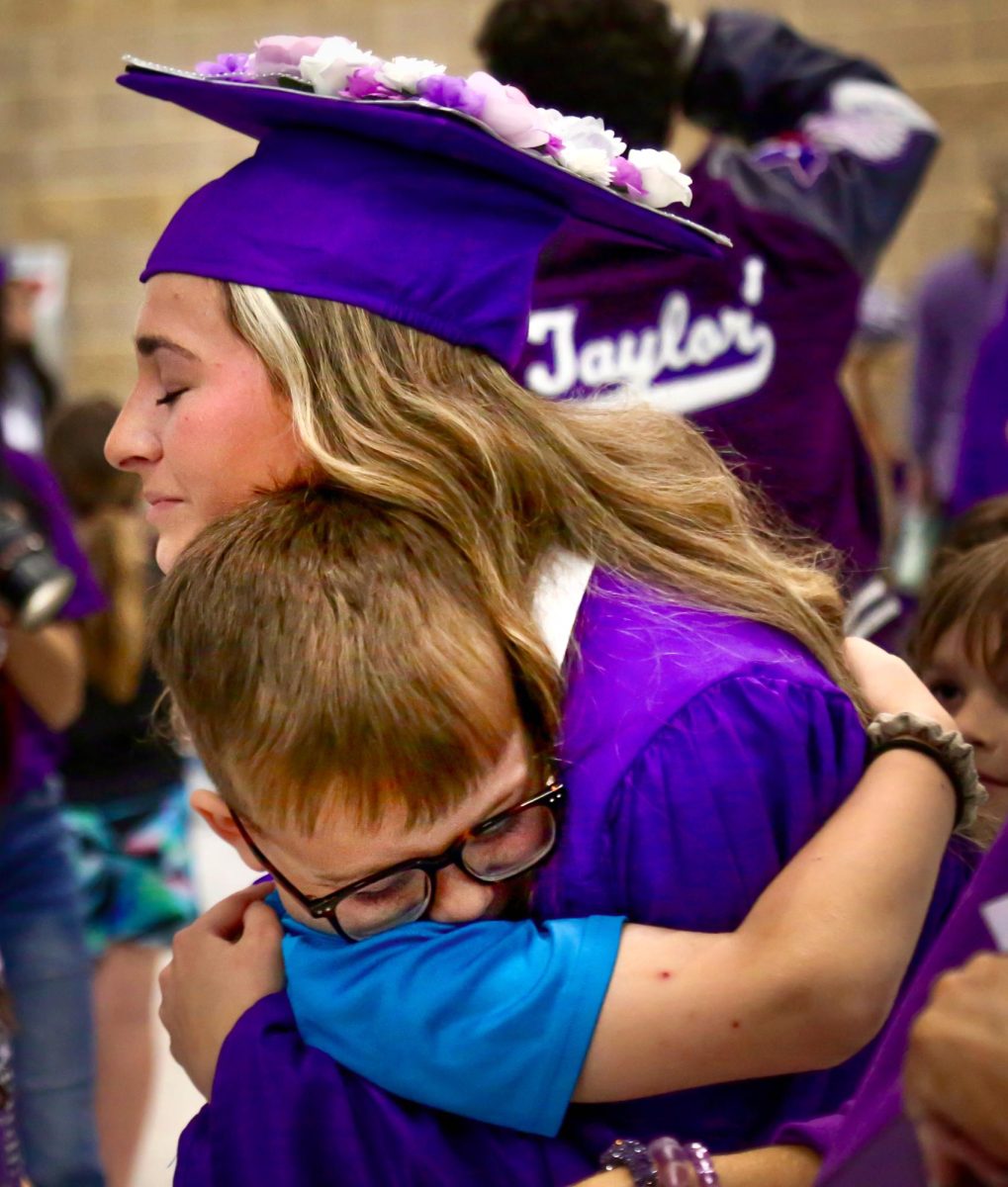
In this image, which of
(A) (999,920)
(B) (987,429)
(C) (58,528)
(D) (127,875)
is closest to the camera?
(A) (999,920)

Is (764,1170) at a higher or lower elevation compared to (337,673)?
lower

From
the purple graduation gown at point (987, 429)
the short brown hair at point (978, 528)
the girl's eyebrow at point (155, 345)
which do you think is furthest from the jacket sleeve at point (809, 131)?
the girl's eyebrow at point (155, 345)

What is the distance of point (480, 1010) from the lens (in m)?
1.19

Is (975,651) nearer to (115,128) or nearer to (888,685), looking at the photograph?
(888,685)

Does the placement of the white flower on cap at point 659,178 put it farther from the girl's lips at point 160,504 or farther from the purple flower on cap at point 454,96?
the girl's lips at point 160,504

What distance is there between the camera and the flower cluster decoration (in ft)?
4.69

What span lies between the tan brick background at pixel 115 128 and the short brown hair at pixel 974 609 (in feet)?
17.1

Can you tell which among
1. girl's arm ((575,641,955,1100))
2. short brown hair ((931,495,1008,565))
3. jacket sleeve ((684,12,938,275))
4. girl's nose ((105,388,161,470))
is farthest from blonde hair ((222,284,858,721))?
jacket sleeve ((684,12,938,275))

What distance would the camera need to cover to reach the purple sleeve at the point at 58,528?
294cm

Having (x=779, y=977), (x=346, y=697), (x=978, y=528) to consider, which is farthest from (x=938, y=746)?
(x=978, y=528)

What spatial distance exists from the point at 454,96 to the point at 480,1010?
78 centimetres

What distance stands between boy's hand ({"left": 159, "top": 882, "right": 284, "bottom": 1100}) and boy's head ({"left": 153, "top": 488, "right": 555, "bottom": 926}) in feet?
0.48

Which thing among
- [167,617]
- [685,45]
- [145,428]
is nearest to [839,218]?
[685,45]

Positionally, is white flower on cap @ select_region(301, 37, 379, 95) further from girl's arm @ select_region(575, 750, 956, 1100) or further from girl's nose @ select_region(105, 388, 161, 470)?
girl's arm @ select_region(575, 750, 956, 1100)
